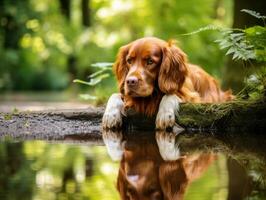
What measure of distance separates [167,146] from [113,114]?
137 centimetres

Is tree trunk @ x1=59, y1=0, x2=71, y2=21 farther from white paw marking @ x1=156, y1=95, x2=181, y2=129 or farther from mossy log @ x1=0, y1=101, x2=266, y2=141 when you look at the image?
white paw marking @ x1=156, y1=95, x2=181, y2=129

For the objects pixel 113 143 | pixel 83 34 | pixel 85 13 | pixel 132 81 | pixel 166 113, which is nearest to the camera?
pixel 113 143

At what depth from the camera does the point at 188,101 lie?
285 inches

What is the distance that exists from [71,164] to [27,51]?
27.8 metres

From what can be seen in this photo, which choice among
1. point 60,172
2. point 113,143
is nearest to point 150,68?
point 113,143

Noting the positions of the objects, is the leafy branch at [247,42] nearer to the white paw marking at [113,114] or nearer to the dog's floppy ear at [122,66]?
the dog's floppy ear at [122,66]

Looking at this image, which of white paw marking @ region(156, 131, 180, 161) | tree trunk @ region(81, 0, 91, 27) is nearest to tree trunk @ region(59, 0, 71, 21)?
tree trunk @ region(81, 0, 91, 27)

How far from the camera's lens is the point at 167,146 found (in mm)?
5719

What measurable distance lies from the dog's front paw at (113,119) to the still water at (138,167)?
1.01 feet

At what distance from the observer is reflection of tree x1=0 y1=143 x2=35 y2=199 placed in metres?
3.62

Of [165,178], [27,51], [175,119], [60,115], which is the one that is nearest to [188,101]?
[175,119]

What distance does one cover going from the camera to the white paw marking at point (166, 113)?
679 centimetres

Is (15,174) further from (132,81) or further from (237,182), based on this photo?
(132,81)

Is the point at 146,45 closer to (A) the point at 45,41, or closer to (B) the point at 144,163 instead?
(B) the point at 144,163
